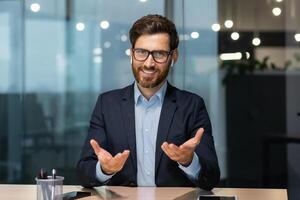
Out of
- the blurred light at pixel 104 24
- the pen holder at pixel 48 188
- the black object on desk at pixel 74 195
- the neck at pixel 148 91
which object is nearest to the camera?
the pen holder at pixel 48 188

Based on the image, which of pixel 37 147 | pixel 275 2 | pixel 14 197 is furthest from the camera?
pixel 37 147

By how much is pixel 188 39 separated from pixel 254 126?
0.91m


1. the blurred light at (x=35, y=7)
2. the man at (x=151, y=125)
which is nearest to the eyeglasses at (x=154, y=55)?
the man at (x=151, y=125)

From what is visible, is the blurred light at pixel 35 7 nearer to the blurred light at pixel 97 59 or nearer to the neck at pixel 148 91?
the blurred light at pixel 97 59

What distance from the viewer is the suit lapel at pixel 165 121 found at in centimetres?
195

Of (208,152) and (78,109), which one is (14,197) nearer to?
(208,152)

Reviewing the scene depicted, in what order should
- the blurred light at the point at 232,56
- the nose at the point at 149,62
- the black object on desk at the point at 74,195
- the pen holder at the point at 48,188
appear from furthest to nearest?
1. the blurred light at the point at 232,56
2. the nose at the point at 149,62
3. the black object on desk at the point at 74,195
4. the pen holder at the point at 48,188

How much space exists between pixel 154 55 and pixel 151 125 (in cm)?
28

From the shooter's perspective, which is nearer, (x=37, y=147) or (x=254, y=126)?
(x=254, y=126)

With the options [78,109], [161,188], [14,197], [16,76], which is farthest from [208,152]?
[16,76]

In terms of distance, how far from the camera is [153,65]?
6.22 feet

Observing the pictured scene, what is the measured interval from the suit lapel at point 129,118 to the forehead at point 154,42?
0.22 m

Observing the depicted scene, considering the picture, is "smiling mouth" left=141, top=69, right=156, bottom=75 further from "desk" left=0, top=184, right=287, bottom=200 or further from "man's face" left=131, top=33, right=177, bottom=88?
"desk" left=0, top=184, right=287, bottom=200

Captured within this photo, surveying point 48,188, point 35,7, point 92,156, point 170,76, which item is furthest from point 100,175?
point 35,7
